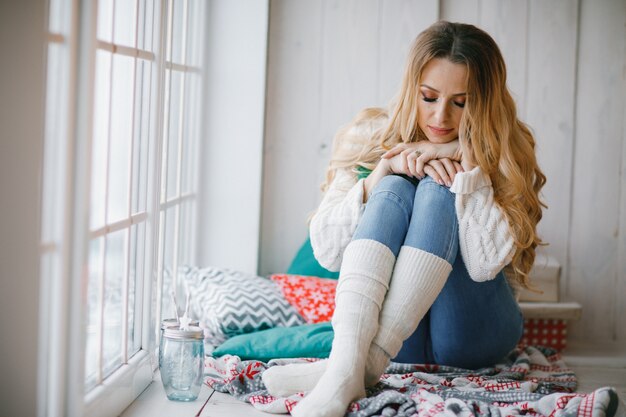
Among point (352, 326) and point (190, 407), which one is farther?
point (190, 407)

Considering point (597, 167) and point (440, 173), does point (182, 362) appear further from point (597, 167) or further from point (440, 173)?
point (597, 167)

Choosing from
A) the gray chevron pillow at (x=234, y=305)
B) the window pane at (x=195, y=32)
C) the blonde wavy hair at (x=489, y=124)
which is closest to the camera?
the blonde wavy hair at (x=489, y=124)

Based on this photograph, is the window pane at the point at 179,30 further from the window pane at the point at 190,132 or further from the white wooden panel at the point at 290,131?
the white wooden panel at the point at 290,131

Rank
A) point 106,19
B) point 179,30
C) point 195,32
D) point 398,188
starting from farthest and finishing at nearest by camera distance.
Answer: point 195,32
point 179,30
point 398,188
point 106,19

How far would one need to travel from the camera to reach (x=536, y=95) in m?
2.88

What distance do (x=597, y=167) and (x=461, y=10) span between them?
0.73m

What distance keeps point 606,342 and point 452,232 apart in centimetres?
139

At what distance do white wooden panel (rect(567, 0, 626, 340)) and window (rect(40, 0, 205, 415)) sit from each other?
1345 millimetres

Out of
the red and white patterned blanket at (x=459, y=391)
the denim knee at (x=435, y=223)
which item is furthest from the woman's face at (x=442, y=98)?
the red and white patterned blanket at (x=459, y=391)

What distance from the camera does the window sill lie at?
1.70 meters

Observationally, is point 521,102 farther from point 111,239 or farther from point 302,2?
point 111,239

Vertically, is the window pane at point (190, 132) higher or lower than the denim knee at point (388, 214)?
higher

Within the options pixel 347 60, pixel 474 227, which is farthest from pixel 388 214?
pixel 347 60

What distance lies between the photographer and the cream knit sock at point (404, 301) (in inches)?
65.6
